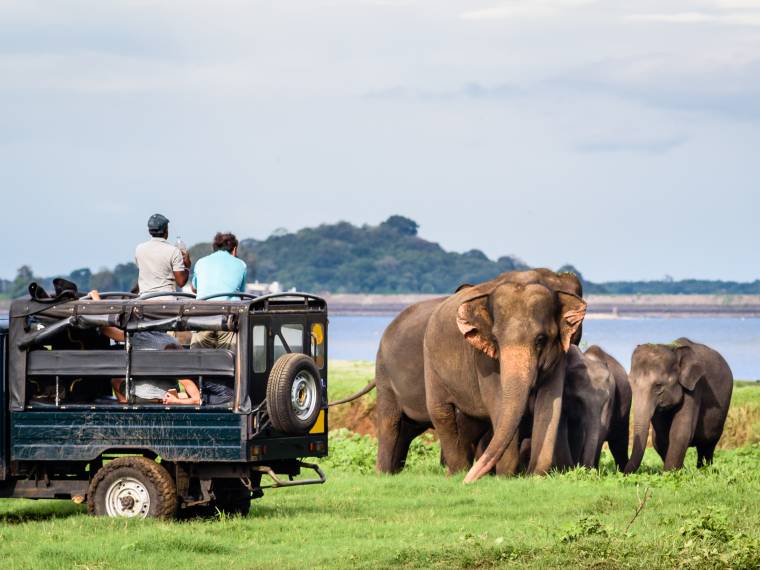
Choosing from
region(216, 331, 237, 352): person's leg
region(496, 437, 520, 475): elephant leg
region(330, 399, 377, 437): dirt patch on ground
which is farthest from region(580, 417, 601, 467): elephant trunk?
region(330, 399, 377, 437): dirt patch on ground

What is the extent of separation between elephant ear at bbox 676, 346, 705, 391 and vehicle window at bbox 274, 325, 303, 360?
1143 centimetres

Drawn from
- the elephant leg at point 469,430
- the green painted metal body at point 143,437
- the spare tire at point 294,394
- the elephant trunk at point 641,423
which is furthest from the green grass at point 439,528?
the elephant trunk at point 641,423

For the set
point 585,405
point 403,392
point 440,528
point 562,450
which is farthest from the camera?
point 403,392

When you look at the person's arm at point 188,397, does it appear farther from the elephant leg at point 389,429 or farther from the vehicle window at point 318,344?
the elephant leg at point 389,429

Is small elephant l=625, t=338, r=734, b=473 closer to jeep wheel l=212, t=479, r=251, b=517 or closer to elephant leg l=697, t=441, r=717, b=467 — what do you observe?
elephant leg l=697, t=441, r=717, b=467

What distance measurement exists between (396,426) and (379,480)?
396 cm

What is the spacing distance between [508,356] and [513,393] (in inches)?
18.5

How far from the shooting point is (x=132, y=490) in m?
16.3

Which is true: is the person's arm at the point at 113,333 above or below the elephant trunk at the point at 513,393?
above

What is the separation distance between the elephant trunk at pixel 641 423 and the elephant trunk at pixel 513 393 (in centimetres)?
511

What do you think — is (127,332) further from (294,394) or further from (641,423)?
(641,423)

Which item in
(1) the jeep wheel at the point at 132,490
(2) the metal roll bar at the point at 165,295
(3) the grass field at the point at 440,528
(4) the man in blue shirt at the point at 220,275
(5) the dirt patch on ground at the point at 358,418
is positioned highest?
(4) the man in blue shirt at the point at 220,275

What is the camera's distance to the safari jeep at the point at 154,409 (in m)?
15.9


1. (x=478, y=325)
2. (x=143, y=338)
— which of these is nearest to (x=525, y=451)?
(x=478, y=325)
